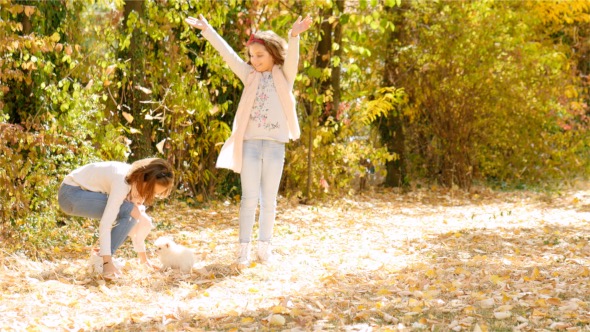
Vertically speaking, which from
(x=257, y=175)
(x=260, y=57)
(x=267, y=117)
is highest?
(x=260, y=57)

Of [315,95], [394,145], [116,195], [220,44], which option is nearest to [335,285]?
[116,195]

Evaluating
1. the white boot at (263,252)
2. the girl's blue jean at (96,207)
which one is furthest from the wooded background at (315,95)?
the white boot at (263,252)

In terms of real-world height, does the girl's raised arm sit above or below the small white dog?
above

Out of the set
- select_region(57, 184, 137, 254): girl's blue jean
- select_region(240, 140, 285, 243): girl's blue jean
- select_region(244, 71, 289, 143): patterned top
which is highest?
select_region(244, 71, 289, 143): patterned top

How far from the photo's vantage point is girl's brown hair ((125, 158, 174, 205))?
191 inches

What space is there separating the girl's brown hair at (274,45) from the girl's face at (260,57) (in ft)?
0.09

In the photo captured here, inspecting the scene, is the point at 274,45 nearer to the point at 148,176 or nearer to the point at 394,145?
the point at 148,176

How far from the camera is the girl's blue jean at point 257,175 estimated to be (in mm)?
5445

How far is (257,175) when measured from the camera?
5.46 m

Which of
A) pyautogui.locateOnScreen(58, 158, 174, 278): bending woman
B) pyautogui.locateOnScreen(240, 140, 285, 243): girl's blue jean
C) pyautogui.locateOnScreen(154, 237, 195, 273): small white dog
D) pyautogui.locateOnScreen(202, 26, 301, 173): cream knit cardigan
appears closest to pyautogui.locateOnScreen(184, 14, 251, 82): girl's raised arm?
pyautogui.locateOnScreen(202, 26, 301, 173): cream knit cardigan

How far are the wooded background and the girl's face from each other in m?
1.23

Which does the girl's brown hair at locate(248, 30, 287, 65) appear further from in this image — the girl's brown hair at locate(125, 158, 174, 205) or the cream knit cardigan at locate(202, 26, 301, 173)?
the girl's brown hair at locate(125, 158, 174, 205)

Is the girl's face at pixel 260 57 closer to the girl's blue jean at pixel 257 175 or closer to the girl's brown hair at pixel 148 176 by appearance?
the girl's blue jean at pixel 257 175

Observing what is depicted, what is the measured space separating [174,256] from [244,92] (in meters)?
1.16
